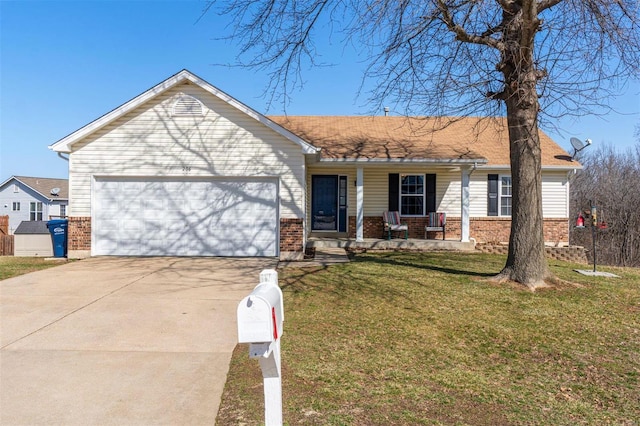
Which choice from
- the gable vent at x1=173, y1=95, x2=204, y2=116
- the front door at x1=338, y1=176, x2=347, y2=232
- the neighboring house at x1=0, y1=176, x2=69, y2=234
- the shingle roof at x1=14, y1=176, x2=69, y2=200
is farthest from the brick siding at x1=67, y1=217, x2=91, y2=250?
the shingle roof at x1=14, y1=176, x2=69, y2=200

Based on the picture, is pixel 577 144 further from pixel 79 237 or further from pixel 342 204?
pixel 79 237

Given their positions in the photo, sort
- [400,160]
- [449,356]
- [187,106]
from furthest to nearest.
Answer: [400,160] < [187,106] < [449,356]

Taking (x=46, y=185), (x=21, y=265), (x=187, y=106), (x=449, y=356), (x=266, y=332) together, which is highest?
(x=187, y=106)

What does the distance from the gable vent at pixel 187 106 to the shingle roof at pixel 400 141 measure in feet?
14.2

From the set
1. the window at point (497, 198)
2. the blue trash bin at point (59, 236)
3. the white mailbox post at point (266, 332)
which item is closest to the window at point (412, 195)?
the window at point (497, 198)

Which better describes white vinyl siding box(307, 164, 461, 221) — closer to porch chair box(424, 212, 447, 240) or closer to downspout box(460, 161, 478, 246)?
porch chair box(424, 212, 447, 240)

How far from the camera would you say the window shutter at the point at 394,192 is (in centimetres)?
1644

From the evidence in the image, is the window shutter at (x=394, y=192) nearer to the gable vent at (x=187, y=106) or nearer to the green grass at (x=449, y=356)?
the gable vent at (x=187, y=106)

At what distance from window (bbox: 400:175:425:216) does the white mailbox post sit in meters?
14.8

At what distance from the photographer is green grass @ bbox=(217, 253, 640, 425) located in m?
3.76

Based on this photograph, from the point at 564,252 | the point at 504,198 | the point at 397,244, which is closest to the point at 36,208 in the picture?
the point at 397,244

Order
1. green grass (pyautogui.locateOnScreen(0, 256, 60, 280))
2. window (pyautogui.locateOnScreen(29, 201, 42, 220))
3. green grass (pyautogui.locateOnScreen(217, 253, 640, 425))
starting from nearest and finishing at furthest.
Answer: green grass (pyautogui.locateOnScreen(217, 253, 640, 425))
green grass (pyautogui.locateOnScreen(0, 256, 60, 280))
window (pyautogui.locateOnScreen(29, 201, 42, 220))

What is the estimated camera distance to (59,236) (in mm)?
12594

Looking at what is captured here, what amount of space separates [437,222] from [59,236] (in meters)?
Result: 12.1
